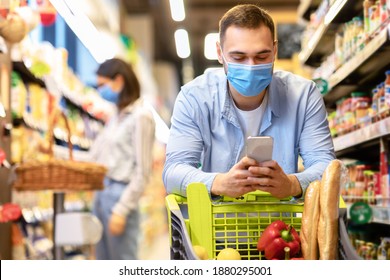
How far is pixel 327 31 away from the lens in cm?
462

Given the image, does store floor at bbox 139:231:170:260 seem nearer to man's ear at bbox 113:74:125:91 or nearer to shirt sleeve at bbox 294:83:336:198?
man's ear at bbox 113:74:125:91

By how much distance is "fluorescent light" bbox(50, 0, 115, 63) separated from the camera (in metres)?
5.66

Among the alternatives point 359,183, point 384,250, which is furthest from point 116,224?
point 384,250

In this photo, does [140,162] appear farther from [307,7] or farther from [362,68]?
[307,7]

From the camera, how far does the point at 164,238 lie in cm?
1348

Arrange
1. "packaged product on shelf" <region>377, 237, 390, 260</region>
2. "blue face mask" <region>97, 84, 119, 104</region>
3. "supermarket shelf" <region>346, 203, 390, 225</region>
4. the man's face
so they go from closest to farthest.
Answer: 1. the man's face
2. "supermarket shelf" <region>346, 203, 390, 225</region>
3. "packaged product on shelf" <region>377, 237, 390, 260</region>
4. "blue face mask" <region>97, 84, 119, 104</region>

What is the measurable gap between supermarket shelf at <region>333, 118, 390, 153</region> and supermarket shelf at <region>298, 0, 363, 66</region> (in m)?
0.62

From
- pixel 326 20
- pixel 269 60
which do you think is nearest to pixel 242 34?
pixel 269 60

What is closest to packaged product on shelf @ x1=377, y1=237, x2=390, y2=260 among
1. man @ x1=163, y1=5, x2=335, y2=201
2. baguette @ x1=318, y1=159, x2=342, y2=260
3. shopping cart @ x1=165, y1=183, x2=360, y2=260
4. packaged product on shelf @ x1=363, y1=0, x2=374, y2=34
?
packaged product on shelf @ x1=363, y1=0, x2=374, y2=34

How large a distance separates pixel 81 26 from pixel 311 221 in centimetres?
520

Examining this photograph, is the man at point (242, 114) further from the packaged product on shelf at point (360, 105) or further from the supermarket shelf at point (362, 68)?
the packaged product on shelf at point (360, 105)

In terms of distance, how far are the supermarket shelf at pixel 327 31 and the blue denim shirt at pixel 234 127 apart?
132cm

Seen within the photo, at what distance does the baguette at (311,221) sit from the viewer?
2016 millimetres
